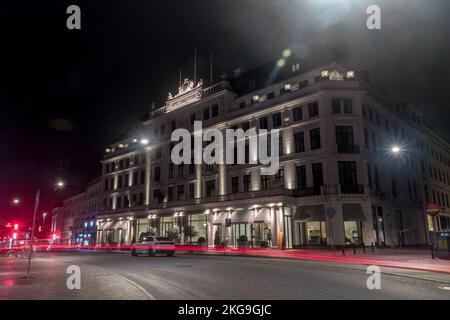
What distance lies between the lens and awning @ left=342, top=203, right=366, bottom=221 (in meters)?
35.5

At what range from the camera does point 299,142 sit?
133ft

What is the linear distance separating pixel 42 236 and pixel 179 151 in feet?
293

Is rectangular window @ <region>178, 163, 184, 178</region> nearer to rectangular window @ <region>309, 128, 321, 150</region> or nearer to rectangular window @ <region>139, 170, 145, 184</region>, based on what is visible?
rectangular window @ <region>139, 170, 145, 184</region>

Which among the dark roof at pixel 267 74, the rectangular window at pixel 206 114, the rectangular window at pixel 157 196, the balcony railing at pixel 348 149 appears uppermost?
the dark roof at pixel 267 74

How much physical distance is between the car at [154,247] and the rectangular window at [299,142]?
17.8 m

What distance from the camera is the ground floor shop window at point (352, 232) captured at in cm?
3569

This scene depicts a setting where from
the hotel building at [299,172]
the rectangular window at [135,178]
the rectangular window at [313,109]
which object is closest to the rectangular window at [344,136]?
the hotel building at [299,172]

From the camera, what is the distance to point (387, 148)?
4456 centimetres

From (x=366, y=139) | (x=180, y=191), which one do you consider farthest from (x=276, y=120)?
(x=180, y=191)

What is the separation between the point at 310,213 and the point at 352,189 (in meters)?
4.90

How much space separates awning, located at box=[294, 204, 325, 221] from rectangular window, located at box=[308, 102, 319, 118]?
32.4 feet

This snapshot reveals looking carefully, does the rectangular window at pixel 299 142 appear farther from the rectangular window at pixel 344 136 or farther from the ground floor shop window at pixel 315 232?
the ground floor shop window at pixel 315 232
